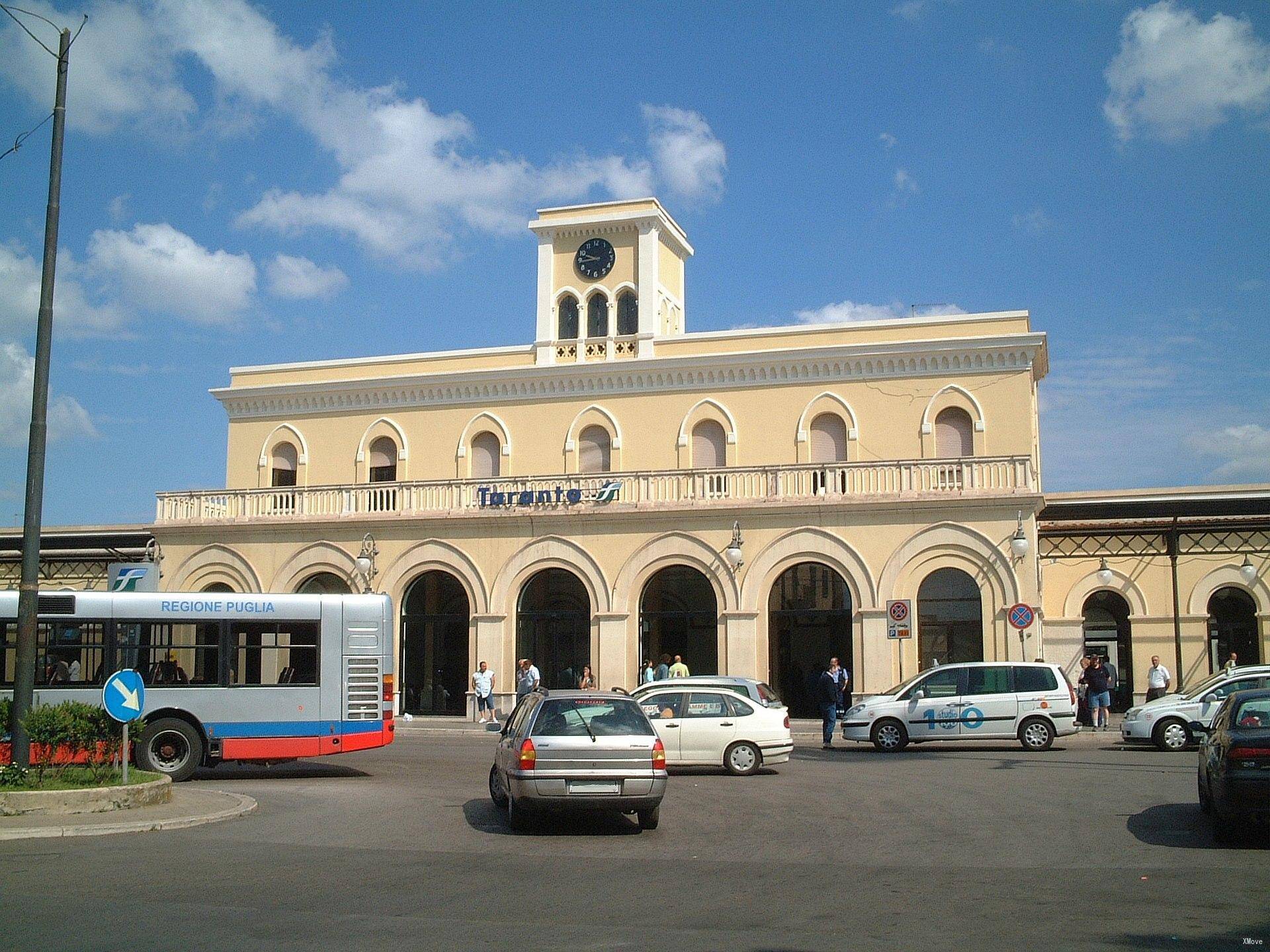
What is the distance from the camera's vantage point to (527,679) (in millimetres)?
30016

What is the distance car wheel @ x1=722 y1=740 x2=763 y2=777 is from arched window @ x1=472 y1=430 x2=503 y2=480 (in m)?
18.7

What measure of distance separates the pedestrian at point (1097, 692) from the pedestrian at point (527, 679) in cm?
1244

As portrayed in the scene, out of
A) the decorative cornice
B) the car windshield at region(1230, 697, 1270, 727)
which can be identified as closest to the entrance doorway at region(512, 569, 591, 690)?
the decorative cornice

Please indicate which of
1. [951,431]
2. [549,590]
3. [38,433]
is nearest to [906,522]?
[951,431]

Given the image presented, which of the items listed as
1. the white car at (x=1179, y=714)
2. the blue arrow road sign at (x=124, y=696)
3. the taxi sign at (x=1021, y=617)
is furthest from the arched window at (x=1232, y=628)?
the blue arrow road sign at (x=124, y=696)

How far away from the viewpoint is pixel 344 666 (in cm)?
2014

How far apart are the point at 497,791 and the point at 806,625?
55.1ft

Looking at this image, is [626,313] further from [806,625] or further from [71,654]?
[71,654]

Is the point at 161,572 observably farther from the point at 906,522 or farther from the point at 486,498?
the point at 906,522

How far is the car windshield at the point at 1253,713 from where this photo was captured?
12.7 metres

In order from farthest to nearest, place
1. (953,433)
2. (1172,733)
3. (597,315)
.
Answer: (597,315) < (953,433) < (1172,733)

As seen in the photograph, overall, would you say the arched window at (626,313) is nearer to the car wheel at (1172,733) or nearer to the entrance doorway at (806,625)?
the entrance doorway at (806,625)

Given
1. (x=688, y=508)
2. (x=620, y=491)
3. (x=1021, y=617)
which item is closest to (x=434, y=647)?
(x=620, y=491)

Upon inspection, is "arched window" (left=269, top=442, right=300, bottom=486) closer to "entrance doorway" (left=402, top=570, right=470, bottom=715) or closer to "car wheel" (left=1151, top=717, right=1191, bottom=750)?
"entrance doorway" (left=402, top=570, right=470, bottom=715)
